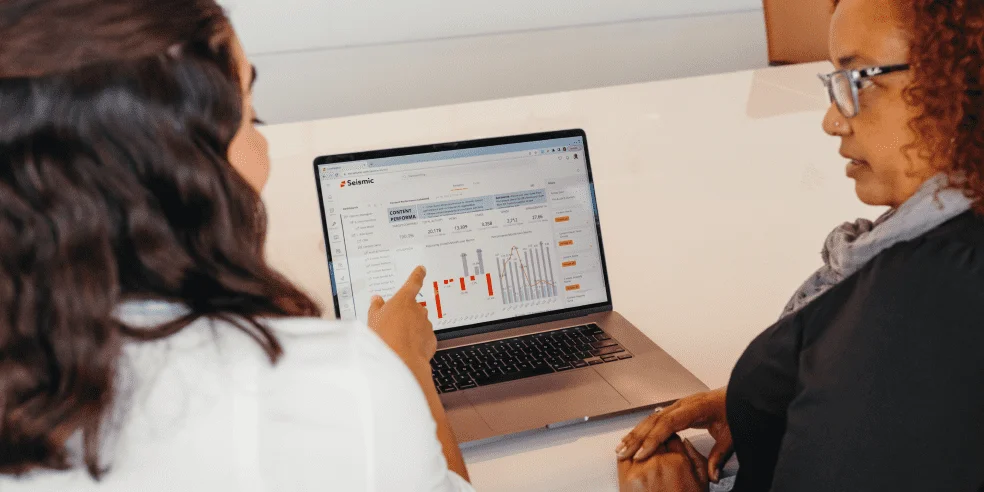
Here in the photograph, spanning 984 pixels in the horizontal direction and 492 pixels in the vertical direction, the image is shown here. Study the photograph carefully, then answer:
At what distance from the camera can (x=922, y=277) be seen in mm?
774

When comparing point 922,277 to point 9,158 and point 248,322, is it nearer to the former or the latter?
point 248,322

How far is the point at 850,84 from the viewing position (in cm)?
88

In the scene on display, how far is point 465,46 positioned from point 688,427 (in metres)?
1.80

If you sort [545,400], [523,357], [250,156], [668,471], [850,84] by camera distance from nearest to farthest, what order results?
1. [250,156]
2. [850,84]
3. [668,471]
4. [545,400]
5. [523,357]

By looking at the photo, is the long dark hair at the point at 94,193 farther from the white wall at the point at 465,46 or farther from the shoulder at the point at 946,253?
the white wall at the point at 465,46

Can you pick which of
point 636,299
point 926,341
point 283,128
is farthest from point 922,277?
point 283,128

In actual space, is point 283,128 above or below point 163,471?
above

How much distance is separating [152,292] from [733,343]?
860 mm

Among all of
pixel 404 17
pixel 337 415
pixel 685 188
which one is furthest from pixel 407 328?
pixel 404 17

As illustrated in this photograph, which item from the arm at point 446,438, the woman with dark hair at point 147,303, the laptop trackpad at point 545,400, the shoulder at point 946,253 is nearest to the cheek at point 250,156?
the woman with dark hair at point 147,303

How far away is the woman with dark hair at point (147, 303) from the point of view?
1.79 feet

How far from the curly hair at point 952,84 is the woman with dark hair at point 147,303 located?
1.71 ft

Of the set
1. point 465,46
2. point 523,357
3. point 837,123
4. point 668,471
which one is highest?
point 465,46

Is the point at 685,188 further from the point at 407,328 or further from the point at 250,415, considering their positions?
the point at 250,415
